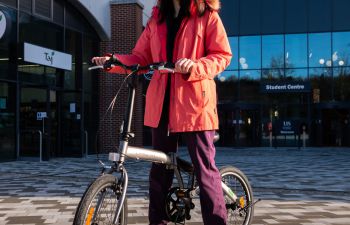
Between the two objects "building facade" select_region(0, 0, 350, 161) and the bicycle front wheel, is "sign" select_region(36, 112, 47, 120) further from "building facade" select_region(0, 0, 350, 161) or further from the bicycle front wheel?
the bicycle front wheel

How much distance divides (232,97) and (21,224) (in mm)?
22285

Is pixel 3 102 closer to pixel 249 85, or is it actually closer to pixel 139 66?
pixel 139 66

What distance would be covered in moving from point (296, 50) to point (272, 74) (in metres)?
1.77

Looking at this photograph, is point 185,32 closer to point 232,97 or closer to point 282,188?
point 282,188

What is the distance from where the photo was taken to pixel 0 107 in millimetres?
13203

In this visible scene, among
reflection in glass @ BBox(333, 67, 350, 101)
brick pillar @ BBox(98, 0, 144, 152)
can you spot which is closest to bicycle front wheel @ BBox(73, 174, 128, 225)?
brick pillar @ BBox(98, 0, 144, 152)

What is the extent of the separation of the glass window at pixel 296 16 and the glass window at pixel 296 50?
367mm

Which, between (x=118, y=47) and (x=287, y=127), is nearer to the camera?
(x=118, y=47)

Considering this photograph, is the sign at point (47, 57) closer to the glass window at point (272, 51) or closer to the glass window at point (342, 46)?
the glass window at point (272, 51)

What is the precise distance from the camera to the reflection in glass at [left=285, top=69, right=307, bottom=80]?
26172 millimetres

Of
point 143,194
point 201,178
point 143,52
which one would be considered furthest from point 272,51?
point 201,178

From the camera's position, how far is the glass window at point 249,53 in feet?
87.5

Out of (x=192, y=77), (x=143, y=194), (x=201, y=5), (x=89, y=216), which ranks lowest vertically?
(x=143, y=194)

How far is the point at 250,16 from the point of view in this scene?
87.0ft
